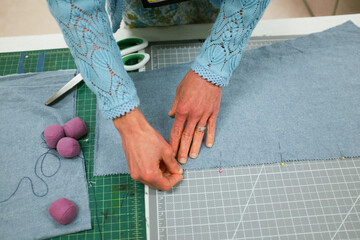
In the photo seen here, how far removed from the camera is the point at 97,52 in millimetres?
691

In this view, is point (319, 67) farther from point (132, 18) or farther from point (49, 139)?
point (49, 139)

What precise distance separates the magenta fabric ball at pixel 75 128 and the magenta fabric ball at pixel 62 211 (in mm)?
197

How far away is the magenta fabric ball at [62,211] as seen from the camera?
800mm

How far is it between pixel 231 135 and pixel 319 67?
16.3 inches

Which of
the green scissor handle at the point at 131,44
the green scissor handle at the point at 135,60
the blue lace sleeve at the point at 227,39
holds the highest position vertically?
the blue lace sleeve at the point at 227,39

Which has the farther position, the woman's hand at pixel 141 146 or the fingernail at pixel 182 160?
the fingernail at pixel 182 160

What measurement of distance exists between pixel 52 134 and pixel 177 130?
37 centimetres

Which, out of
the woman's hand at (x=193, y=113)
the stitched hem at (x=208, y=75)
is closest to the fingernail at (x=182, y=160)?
the woman's hand at (x=193, y=113)

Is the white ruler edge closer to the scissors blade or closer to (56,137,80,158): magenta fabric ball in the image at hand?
the scissors blade

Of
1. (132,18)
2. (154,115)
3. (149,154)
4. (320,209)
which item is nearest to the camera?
(149,154)

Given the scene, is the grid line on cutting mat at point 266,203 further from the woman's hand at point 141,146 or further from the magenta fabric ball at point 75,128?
the magenta fabric ball at point 75,128

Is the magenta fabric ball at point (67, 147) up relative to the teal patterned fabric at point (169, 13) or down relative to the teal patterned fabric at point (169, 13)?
down

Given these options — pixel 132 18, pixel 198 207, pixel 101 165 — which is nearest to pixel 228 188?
pixel 198 207

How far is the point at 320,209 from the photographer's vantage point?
85 centimetres
